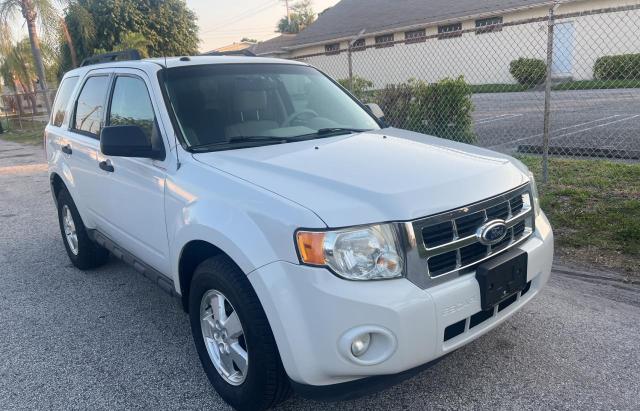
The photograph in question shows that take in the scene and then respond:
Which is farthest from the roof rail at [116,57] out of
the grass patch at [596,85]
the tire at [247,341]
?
the grass patch at [596,85]

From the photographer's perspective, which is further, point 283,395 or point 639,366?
point 639,366

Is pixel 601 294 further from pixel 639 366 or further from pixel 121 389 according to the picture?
pixel 121 389

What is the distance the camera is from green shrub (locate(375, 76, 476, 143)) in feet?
27.6

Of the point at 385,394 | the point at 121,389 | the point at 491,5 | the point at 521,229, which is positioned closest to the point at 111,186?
the point at 121,389

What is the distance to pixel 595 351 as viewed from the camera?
10.6 feet

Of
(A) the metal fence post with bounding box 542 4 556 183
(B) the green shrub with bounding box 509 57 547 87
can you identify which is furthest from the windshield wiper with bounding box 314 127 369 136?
(B) the green shrub with bounding box 509 57 547 87

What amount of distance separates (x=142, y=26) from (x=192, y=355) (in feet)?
93.1

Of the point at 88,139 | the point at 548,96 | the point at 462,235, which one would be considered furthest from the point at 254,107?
the point at 548,96

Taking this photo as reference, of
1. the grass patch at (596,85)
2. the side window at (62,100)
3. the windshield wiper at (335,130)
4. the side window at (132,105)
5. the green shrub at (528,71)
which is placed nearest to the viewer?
the side window at (132,105)

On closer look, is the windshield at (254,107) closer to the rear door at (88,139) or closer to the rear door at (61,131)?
the rear door at (88,139)

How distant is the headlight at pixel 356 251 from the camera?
7.44 ft

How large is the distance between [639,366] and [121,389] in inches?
117

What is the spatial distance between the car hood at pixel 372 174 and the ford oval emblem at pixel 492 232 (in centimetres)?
14

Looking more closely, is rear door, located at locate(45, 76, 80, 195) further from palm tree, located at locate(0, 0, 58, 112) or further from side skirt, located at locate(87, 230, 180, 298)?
palm tree, located at locate(0, 0, 58, 112)
